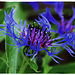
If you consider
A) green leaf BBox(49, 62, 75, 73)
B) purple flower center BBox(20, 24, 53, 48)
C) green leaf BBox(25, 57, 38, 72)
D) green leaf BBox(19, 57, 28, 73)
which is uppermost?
purple flower center BBox(20, 24, 53, 48)

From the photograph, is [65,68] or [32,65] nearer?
[32,65]

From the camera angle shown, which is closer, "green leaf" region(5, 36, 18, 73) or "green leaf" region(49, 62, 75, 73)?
"green leaf" region(5, 36, 18, 73)

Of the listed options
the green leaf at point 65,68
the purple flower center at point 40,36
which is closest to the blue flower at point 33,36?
the purple flower center at point 40,36

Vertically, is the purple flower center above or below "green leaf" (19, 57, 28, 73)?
above

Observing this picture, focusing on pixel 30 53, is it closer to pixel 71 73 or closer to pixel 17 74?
pixel 17 74

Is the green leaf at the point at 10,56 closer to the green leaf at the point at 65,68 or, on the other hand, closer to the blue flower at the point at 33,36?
the blue flower at the point at 33,36

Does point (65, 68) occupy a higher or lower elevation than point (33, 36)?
lower

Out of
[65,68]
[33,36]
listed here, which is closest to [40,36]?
[33,36]

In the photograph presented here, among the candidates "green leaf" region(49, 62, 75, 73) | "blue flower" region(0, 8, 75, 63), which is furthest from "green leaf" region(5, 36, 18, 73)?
"green leaf" region(49, 62, 75, 73)

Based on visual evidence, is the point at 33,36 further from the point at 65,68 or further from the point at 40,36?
the point at 65,68

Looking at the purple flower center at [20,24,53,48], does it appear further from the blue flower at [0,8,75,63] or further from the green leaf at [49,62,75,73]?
the green leaf at [49,62,75,73]
